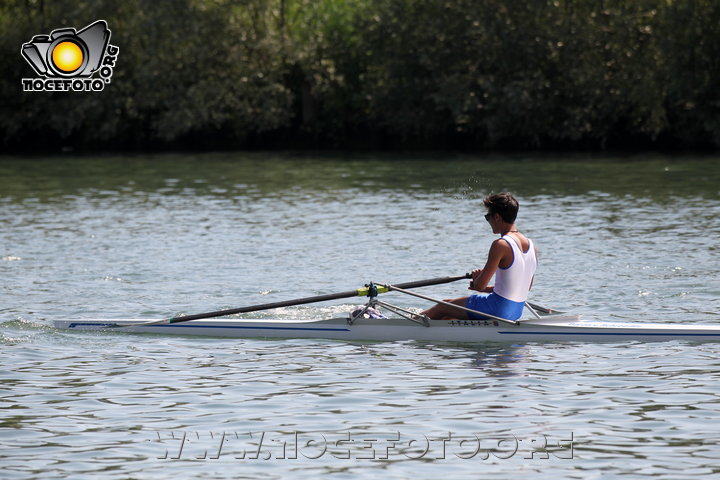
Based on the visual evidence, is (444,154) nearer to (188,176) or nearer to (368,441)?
(188,176)

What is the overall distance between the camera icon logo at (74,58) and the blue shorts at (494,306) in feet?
130

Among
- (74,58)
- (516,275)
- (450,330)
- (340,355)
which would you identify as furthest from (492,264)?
(74,58)

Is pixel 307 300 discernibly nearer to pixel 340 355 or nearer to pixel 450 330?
pixel 340 355

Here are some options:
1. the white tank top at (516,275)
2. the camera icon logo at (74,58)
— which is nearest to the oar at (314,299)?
the white tank top at (516,275)

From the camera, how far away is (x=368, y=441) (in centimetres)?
955

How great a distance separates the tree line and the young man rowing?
34.9 meters

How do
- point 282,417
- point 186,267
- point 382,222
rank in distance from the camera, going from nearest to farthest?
point 282,417, point 186,267, point 382,222

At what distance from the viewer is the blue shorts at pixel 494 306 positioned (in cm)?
1320

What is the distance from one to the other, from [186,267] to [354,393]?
377 inches

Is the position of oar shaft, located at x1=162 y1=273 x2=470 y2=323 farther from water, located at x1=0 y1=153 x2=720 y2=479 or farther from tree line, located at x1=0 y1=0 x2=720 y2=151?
tree line, located at x1=0 y1=0 x2=720 y2=151

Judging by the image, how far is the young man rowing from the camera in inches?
499

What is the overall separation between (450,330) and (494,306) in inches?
22.8

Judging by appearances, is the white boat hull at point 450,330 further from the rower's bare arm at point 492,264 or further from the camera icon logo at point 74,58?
the camera icon logo at point 74,58

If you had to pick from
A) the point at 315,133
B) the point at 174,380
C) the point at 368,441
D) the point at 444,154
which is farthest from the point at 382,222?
the point at 315,133
